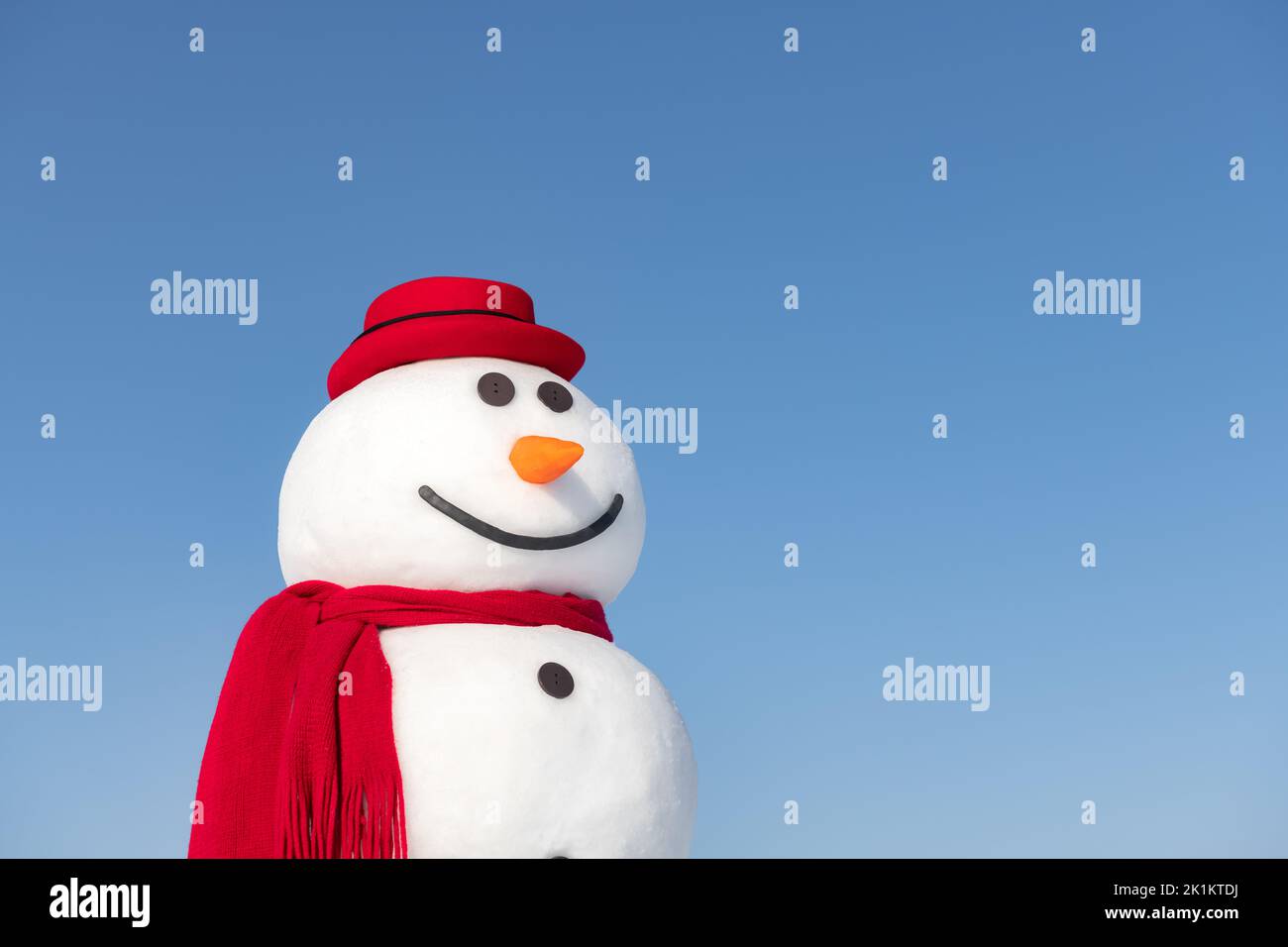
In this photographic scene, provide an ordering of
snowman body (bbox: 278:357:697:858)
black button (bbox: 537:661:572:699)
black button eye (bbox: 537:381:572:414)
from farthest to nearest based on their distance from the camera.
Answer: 1. black button eye (bbox: 537:381:572:414)
2. black button (bbox: 537:661:572:699)
3. snowman body (bbox: 278:357:697:858)

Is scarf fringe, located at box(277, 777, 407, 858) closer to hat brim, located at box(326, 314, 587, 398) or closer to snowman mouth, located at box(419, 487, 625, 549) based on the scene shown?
snowman mouth, located at box(419, 487, 625, 549)

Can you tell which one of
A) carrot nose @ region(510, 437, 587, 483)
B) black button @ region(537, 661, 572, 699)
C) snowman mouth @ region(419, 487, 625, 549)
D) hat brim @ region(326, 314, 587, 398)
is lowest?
black button @ region(537, 661, 572, 699)

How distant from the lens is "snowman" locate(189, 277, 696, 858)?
A: 10.5ft

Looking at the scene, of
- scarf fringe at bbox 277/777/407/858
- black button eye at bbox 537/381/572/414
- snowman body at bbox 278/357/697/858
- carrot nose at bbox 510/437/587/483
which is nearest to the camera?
scarf fringe at bbox 277/777/407/858

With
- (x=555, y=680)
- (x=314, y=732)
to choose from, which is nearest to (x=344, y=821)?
(x=314, y=732)

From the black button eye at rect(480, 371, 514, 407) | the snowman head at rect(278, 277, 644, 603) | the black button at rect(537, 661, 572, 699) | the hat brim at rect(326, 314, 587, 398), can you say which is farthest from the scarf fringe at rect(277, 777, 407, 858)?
the hat brim at rect(326, 314, 587, 398)

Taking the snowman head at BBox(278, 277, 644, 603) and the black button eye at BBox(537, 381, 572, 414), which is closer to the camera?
the snowman head at BBox(278, 277, 644, 603)

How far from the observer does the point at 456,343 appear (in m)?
3.86

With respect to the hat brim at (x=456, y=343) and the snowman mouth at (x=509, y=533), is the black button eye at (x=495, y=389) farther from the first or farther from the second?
the snowman mouth at (x=509, y=533)

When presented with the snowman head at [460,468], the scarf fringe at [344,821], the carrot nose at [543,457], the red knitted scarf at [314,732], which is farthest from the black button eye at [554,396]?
the scarf fringe at [344,821]

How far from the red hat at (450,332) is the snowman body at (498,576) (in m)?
0.05

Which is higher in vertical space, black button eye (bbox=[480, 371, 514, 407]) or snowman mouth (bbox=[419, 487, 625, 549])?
black button eye (bbox=[480, 371, 514, 407])
